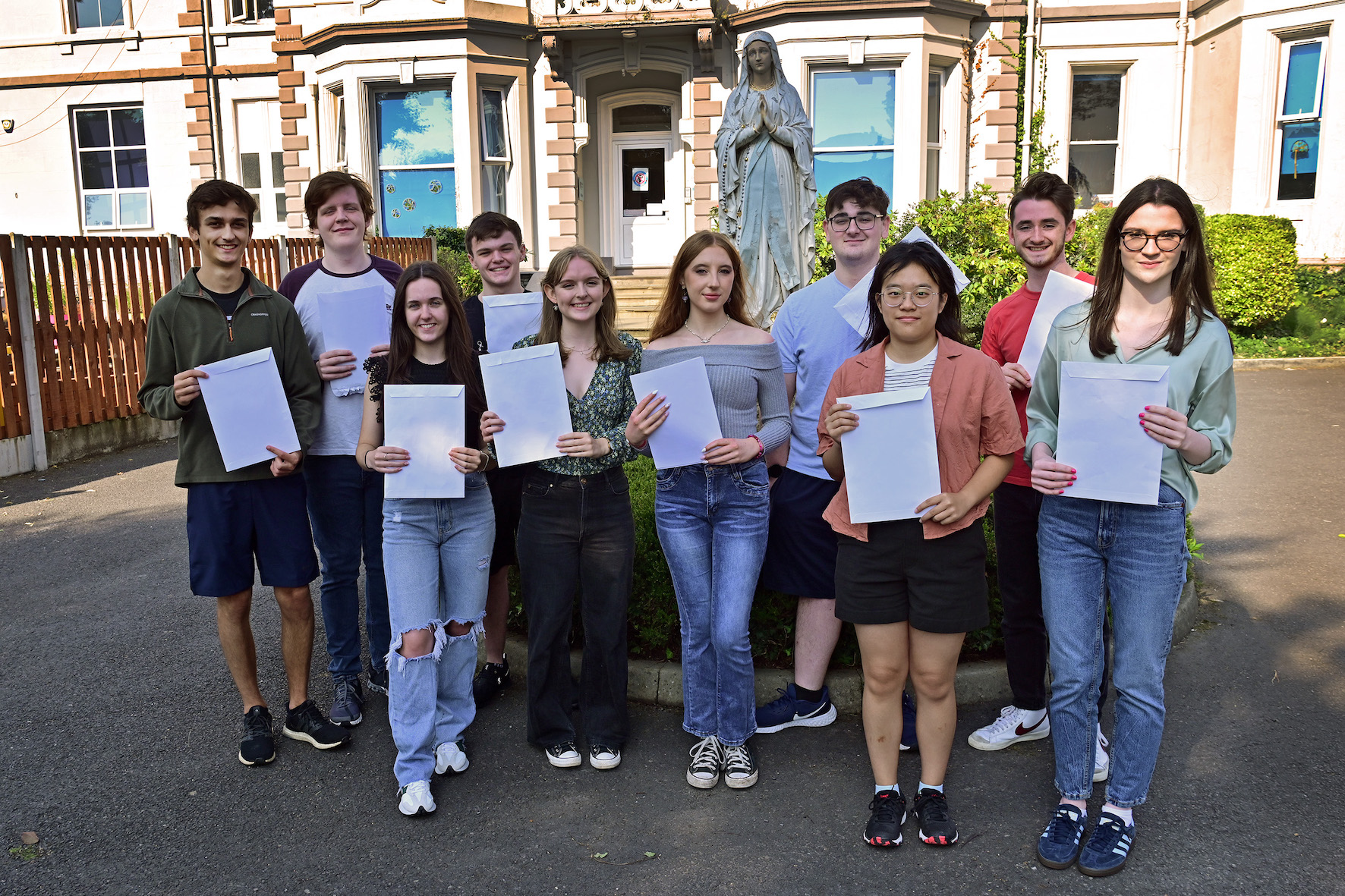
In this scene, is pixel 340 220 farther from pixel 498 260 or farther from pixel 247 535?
pixel 247 535

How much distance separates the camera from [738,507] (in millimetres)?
3635

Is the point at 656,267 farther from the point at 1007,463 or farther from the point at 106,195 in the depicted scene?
the point at 1007,463

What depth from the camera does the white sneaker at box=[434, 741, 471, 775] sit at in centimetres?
378

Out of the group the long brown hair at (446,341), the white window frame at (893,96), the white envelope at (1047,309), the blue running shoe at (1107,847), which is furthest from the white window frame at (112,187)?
the blue running shoe at (1107,847)

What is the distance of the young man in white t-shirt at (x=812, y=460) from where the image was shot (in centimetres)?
389

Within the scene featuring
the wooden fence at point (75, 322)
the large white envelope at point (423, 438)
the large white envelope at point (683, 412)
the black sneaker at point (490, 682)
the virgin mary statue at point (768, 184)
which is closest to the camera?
the large white envelope at point (683, 412)

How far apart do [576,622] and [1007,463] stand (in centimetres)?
229

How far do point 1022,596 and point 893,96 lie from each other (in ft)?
44.1

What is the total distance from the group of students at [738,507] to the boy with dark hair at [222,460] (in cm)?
1

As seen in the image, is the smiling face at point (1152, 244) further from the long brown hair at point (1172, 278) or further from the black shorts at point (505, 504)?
the black shorts at point (505, 504)

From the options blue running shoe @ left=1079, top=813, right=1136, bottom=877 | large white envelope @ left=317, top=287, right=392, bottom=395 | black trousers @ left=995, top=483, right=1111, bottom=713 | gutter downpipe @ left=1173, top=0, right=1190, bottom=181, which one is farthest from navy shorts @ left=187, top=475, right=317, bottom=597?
gutter downpipe @ left=1173, top=0, right=1190, bottom=181

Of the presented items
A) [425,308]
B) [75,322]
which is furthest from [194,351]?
[75,322]

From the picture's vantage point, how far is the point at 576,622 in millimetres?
4664

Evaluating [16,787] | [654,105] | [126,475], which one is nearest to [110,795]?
[16,787]
